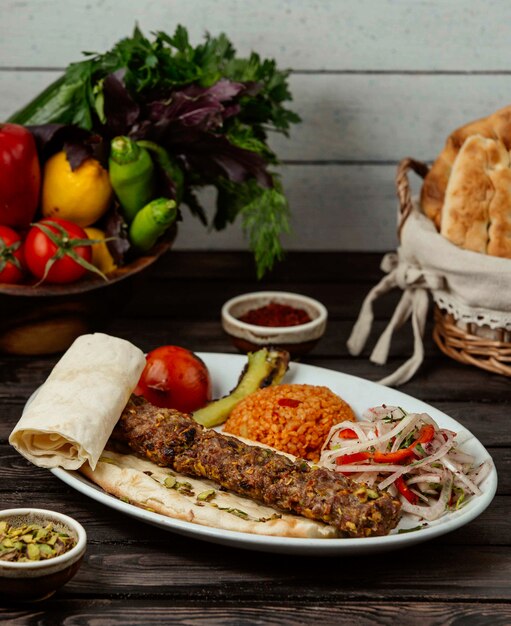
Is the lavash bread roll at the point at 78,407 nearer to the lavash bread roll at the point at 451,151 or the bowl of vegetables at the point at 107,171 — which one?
the bowl of vegetables at the point at 107,171

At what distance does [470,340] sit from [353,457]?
706mm

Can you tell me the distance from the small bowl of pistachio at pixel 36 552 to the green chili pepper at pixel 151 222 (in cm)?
98

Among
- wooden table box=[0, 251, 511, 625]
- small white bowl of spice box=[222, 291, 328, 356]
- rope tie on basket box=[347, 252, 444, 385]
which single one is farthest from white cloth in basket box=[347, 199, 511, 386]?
wooden table box=[0, 251, 511, 625]

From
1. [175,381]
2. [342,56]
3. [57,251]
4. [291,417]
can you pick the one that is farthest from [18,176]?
[342,56]

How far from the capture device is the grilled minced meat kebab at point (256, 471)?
1.44 m

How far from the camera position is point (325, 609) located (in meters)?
1.35

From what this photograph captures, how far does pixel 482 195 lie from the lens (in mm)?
2119

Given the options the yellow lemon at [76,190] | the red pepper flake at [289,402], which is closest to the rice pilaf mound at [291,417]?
the red pepper flake at [289,402]

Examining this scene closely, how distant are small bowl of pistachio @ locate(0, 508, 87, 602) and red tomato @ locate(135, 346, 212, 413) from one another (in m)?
0.59

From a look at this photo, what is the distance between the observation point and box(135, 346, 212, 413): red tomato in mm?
1958

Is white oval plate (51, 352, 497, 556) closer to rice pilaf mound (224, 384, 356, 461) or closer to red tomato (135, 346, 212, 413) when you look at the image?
rice pilaf mound (224, 384, 356, 461)

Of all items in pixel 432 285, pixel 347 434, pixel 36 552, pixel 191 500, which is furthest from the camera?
pixel 432 285

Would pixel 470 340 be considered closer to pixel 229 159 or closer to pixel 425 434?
pixel 425 434

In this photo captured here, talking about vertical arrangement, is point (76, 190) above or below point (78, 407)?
above
